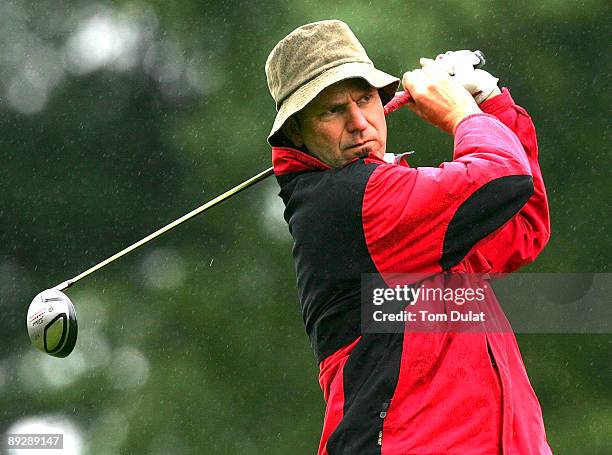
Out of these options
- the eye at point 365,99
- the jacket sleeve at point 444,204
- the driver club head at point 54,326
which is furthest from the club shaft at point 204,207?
the jacket sleeve at point 444,204

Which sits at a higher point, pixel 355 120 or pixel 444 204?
pixel 355 120

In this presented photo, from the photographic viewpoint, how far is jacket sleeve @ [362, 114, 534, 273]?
3.60 m

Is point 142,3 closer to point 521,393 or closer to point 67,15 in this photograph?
point 67,15

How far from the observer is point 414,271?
369 cm

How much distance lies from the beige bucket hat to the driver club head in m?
1.41

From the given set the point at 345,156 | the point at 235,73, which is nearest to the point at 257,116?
the point at 235,73

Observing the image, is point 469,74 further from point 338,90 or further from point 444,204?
point 444,204

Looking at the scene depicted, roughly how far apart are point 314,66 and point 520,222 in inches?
27.4

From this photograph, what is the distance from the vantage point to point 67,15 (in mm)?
11781

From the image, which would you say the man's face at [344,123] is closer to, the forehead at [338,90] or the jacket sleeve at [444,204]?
the forehead at [338,90]

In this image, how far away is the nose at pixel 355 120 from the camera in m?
3.94

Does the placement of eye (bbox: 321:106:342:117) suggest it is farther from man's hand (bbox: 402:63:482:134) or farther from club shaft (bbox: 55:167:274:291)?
club shaft (bbox: 55:167:274:291)

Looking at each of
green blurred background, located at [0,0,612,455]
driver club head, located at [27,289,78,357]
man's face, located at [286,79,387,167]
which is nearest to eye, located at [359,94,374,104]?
man's face, located at [286,79,387,167]

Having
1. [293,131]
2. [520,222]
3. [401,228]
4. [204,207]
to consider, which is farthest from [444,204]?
[204,207]
